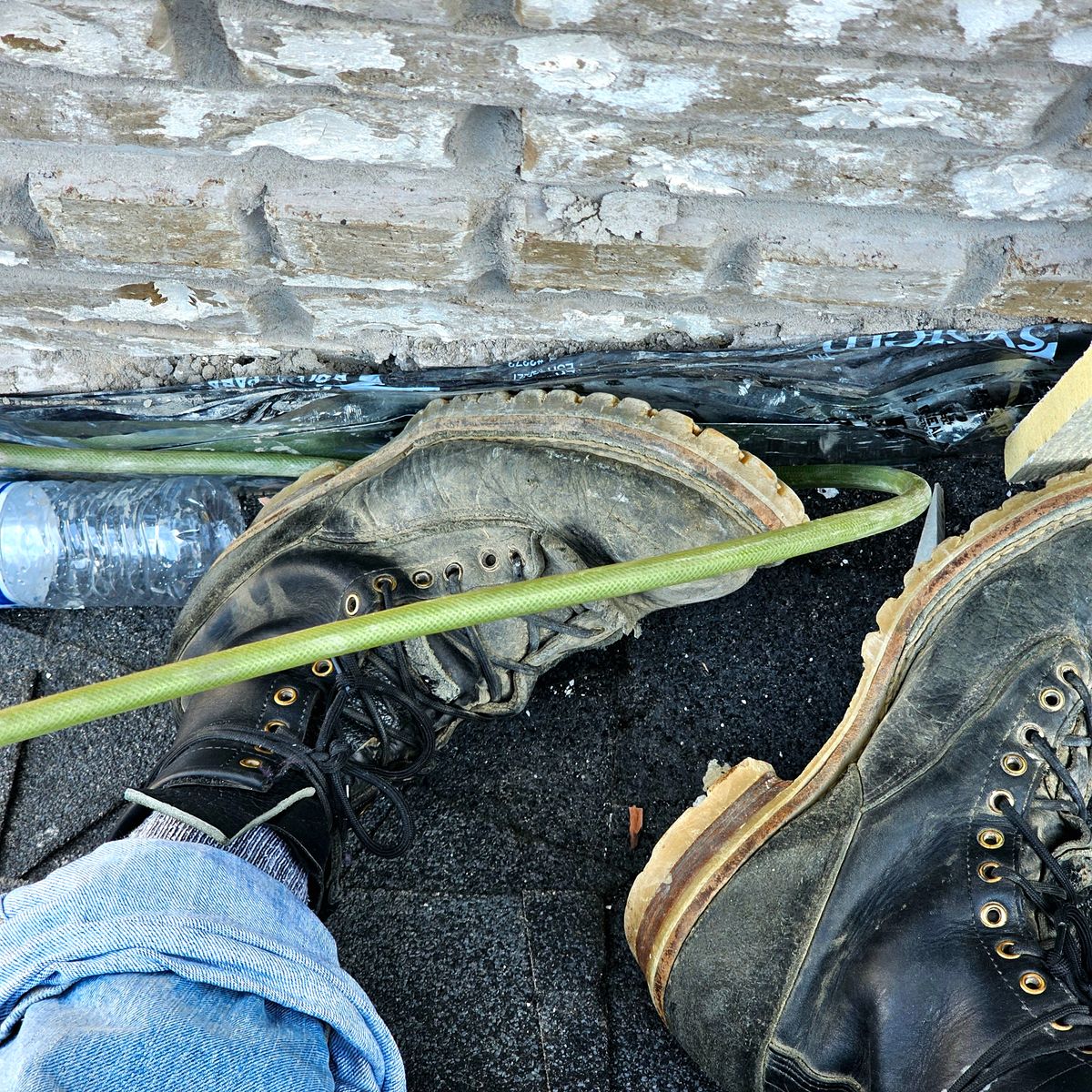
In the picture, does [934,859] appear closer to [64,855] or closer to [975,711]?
[975,711]

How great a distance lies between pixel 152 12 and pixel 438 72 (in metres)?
0.24

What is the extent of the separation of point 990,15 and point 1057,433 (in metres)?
0.55

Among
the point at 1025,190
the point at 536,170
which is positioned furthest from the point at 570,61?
the point at 1025,190

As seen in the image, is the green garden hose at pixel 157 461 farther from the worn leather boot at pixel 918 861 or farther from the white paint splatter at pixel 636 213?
the worn leather boot at pixel 918 861

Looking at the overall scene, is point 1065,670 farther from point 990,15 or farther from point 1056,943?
point 990,15

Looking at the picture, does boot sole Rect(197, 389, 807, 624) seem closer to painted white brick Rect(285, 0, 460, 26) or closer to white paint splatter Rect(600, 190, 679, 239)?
white paint splatter Rect(600, 190, 679, 239)

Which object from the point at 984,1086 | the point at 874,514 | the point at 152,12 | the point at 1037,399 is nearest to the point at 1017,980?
the point at 984,1086

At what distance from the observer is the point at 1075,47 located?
0.82 metres

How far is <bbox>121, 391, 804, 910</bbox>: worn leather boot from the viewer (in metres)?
1.24

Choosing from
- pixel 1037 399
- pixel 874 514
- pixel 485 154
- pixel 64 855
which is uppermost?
pixel 485 154

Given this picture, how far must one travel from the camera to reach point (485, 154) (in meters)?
1.00

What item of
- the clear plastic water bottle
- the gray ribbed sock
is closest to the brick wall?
the clear plastic water bottle

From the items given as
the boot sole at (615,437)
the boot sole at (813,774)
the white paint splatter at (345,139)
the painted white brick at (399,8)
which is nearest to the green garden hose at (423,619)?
the boot sole at (615,437)

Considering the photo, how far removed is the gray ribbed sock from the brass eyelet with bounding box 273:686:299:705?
0.17 metres
